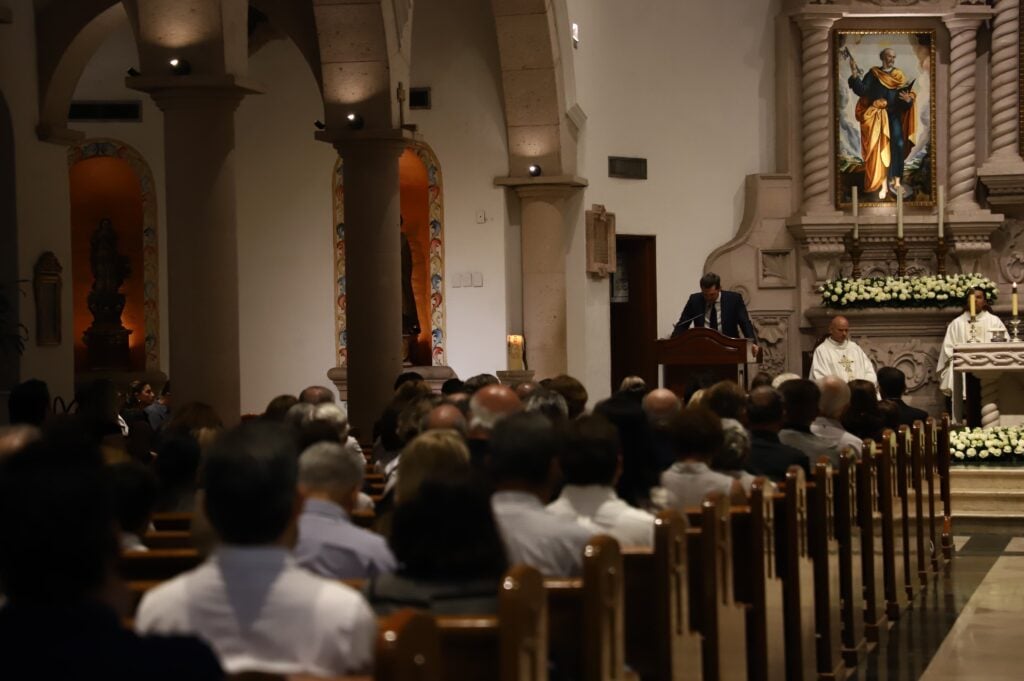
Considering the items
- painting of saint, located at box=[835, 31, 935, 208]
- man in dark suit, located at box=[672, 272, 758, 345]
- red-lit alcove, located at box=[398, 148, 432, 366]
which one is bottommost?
man in dark suit, located at box=[672, 272, 758, 345]

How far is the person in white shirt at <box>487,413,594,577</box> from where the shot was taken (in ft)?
12.7

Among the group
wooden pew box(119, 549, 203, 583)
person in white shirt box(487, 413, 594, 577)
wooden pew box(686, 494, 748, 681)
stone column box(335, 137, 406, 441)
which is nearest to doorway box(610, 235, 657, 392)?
stone column box(335, 137, 406, 441)

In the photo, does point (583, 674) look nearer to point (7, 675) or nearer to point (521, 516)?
point (521, 516)

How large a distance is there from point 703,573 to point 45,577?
118 inches

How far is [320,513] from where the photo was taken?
3848mm

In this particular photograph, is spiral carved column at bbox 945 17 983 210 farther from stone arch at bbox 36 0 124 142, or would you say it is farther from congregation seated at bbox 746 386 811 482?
congregation seated at bbox 746 386 811 482

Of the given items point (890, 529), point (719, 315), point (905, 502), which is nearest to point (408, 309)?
point (719, 315)

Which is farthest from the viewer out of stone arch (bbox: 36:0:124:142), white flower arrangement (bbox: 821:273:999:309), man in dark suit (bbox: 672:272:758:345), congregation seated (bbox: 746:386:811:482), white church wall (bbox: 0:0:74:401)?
white flower arrangement (bbox: 821:273:999:309)

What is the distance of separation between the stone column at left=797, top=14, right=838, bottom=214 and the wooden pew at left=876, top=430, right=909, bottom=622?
910cm

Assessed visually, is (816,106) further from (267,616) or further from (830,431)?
(267,616)

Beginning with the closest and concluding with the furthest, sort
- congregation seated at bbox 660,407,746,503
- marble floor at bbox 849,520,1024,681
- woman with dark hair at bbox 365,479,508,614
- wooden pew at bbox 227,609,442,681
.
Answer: wooden pew at bbox 227,609,442,681
woman with dark hair at bbox 365,479,508,614
congregation seated at bbox 660,407,746,503
marble floor at bbox 849,520,1024,681

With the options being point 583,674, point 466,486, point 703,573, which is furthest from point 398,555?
point 703,573

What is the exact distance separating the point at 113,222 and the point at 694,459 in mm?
11600

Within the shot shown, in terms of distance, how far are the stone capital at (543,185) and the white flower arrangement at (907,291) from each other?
9.97ft
